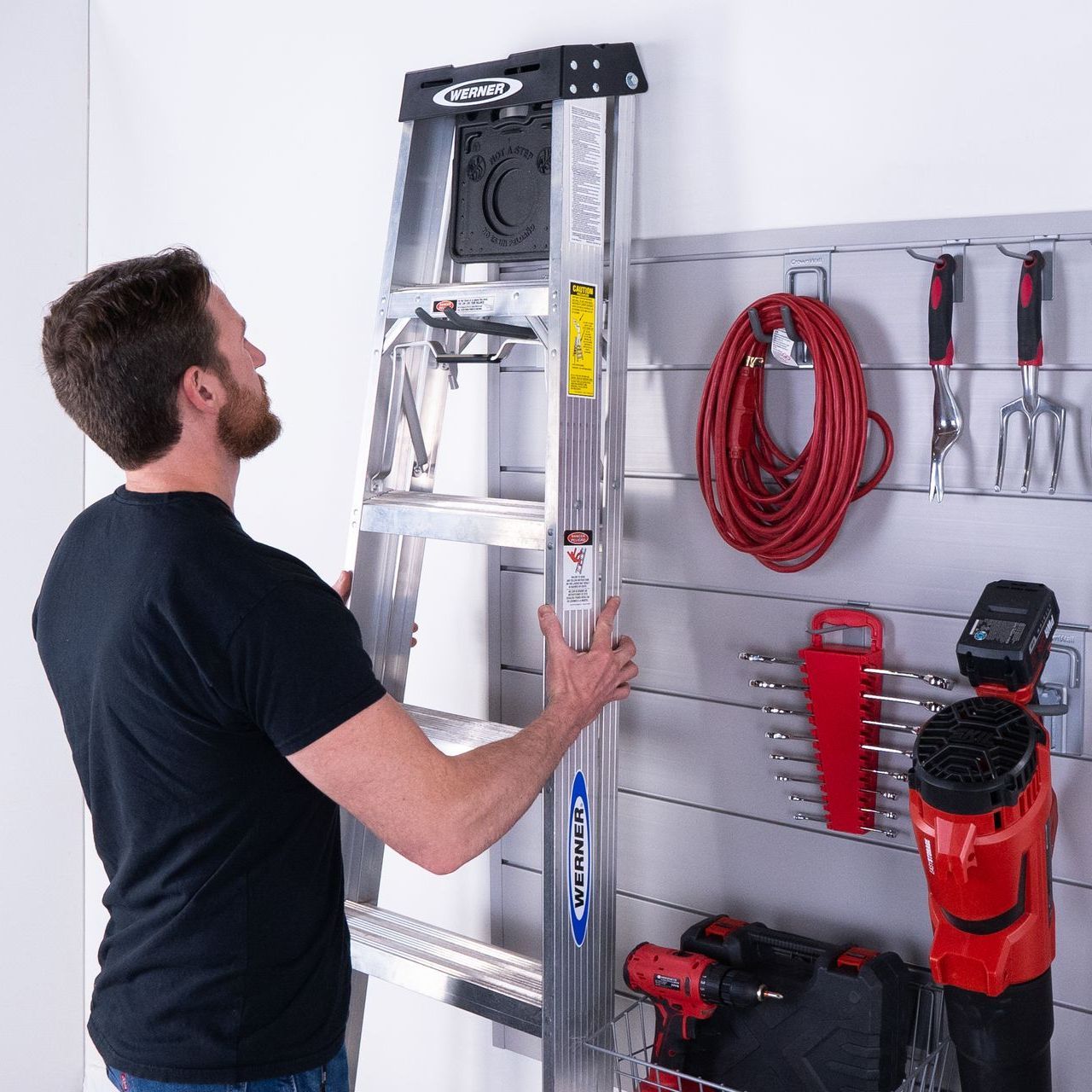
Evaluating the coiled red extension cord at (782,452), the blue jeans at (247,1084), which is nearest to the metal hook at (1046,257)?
the coiled red extension cord at (782,452)

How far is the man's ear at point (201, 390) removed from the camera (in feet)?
5.04

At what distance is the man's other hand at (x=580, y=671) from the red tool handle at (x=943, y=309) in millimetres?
618

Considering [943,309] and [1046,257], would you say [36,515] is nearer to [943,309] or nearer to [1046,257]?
[943,309]

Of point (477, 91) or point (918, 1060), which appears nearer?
point (918, 1060)

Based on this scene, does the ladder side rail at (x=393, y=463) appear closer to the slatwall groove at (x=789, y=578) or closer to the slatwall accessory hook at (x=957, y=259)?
the slatwall groove at (x=789, y=578)

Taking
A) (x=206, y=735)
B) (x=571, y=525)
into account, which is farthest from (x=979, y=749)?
(x=206, y=735)

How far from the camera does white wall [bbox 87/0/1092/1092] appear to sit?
1.69 m

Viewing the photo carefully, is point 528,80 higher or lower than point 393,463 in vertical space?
higher

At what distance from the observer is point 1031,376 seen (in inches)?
65.1

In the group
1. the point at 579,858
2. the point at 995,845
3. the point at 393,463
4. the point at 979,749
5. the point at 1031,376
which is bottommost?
the point at 579,858

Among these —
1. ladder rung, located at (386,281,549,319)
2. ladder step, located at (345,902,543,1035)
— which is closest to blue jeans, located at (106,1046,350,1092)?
ladder step, located at (345,902,543,1035)

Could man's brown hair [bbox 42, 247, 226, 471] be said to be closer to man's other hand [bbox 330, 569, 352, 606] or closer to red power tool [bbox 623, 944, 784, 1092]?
man's other hand [bbox 330, 569, 352, 606]

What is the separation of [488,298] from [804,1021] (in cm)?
117

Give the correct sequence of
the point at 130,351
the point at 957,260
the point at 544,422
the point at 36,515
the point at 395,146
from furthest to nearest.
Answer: the point at 36,515 < the point at 395,146 < the point at 544,422 < the point at 957,260 < the point at 130,351
